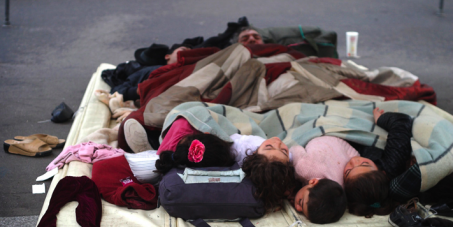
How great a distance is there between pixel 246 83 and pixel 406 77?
1.32 m

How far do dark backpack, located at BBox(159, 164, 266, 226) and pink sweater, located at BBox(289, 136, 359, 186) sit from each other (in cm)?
29

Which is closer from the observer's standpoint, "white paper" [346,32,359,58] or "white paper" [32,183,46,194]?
"white paper" [32,183,46,194]

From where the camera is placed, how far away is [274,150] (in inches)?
71.6

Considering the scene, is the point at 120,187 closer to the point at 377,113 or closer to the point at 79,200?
the point at 79,200

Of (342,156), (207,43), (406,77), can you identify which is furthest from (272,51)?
(342,156)

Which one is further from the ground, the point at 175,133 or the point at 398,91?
the point at 175,133

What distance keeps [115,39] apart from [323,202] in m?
3.76

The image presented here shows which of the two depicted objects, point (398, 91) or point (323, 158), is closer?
point (323, 158)

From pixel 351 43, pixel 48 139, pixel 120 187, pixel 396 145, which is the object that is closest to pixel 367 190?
pixel 396 145

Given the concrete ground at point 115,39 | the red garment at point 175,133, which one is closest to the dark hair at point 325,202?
the red garment at point 175,133

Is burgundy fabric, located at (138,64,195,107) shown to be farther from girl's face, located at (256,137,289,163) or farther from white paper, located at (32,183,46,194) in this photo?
girl's face, located at (256,137,289,163)

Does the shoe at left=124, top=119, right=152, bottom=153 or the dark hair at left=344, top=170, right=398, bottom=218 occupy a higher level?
the shoe at left=124, top=119, right=152, bottom=153

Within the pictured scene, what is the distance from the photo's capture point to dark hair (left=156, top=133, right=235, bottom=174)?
5.90ft

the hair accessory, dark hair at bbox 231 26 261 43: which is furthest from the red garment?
dark hair at bbox 231 26 261 43
